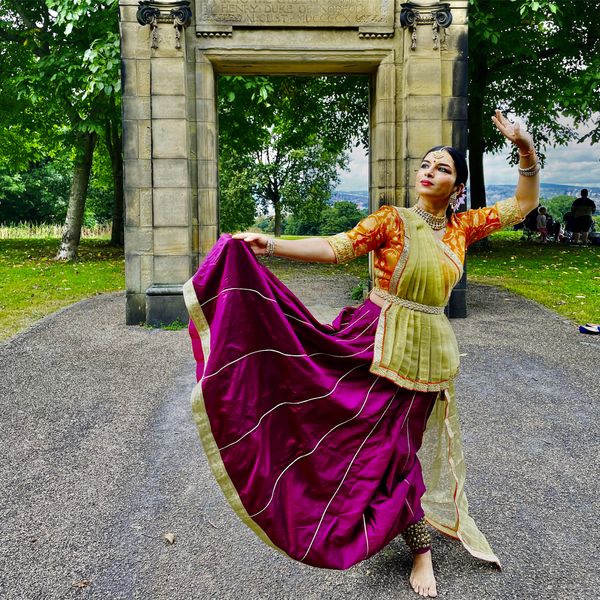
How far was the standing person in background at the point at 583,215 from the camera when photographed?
24062 mm

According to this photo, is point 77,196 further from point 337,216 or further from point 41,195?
point 337,216

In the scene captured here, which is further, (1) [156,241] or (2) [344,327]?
(1) [156,241]

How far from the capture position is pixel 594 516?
148 inches

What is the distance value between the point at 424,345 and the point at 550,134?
25.9 m

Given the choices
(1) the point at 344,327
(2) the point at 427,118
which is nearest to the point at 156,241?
(2) the point at 427,118

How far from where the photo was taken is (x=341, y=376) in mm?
2959

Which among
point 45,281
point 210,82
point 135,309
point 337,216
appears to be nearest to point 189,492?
point 135,309

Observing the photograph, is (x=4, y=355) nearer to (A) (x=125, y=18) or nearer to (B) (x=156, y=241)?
(B) (x=156, y=241)

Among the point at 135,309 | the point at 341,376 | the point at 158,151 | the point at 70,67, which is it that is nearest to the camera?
the point at 341,376

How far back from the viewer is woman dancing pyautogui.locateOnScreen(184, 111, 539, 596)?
8.63ft

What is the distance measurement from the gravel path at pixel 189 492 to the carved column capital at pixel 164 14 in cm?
463

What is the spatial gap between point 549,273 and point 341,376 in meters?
14.3

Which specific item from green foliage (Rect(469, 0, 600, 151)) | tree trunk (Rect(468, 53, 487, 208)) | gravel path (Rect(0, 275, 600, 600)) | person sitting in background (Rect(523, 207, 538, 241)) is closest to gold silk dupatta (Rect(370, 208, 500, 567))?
gravel path (Rect(0, 275, 600, 600))

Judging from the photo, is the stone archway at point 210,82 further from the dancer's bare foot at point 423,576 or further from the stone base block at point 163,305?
the dancer's bare foot at point 423,576
